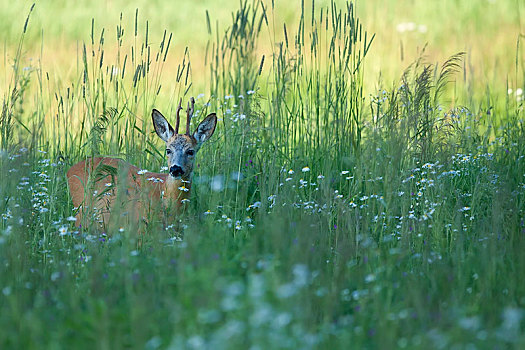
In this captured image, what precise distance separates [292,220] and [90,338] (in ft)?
5.66

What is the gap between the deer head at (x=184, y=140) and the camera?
5176 millimetres

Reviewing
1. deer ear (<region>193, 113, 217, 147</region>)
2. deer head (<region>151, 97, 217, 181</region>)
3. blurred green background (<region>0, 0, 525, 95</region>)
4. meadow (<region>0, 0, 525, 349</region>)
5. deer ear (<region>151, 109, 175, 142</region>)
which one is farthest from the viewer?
blurred green background (<region>0, 0, 525, 95</region>)

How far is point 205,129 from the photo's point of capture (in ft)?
17.8

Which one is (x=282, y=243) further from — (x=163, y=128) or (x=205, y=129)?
(x=163, y=128)

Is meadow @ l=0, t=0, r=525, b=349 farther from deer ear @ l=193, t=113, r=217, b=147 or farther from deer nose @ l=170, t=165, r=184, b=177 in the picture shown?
deer nose @ l=170, t=165, r=184, b=177

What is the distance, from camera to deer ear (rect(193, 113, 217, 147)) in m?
5.30

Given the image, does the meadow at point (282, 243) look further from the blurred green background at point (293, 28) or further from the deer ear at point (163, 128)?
the blurred green background at point (293, 28)

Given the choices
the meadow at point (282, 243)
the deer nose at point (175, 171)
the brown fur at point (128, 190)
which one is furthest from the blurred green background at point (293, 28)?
the deer nose at point (175, 171)

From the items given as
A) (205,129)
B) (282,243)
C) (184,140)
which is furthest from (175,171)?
(282,243)

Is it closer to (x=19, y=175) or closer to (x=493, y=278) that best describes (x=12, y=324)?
(x=19, y=175)

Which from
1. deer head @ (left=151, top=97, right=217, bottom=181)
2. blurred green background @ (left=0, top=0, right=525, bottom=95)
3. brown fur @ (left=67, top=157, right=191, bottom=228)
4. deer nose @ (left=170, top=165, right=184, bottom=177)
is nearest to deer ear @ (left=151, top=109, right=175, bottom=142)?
deer head @ (left=151, top=97, right=217, bottom=181)

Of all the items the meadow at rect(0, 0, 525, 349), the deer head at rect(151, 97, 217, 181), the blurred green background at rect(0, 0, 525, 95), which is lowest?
the meadow at rect(0, 0, 525, 349)

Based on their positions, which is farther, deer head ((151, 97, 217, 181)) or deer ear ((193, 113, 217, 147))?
deer ear ((193, 113, 217, 147))

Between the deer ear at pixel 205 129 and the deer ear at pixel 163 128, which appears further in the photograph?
the deer ear at pixel 163 128
